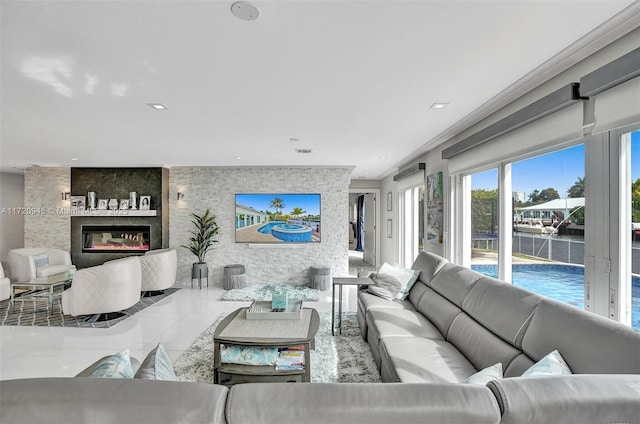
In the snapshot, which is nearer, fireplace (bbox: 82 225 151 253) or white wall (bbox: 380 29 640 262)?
white wall (bbox: 380 29 640 262)

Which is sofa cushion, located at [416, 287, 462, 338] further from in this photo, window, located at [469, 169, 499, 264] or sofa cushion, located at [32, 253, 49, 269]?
sofa cushion, located at [32, 253, 49, 269]

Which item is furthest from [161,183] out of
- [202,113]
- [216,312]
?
[202,113]

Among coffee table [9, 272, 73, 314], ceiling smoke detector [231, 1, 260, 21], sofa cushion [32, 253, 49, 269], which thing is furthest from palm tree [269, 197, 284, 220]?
ceiling smoke detector [231, 1, 260, 21]

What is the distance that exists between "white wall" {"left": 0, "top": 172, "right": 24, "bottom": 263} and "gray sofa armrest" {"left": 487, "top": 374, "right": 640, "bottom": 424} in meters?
9.83

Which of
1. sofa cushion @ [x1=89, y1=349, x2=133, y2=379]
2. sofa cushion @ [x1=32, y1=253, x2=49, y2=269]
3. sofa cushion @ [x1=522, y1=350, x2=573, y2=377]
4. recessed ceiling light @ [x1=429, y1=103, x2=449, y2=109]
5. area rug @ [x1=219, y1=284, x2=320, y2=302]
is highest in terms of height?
recessed ceiling light @ [x1=429, y1=103, x2=449, y2=109]

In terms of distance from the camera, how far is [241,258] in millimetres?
6199

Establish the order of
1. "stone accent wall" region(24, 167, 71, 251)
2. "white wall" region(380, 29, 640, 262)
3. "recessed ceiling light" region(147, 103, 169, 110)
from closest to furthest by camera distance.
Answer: "white wall" region(380, 29, 640, 262) < "recessed ceiling light" region(147, 103, 169, 110) < "stone accent wall" region(24, 167, 71, 251)

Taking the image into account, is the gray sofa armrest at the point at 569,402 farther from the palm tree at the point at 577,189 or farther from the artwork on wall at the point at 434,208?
the artwork on wall at the point at 434,208

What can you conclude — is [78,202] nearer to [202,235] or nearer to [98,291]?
[202,235]

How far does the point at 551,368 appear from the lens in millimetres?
1274

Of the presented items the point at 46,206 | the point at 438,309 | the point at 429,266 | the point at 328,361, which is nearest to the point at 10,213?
the point at 46,206

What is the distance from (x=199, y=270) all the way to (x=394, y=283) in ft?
12.9

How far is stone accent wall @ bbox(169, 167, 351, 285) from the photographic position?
616cm

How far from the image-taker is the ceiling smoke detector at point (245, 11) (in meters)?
1.40
